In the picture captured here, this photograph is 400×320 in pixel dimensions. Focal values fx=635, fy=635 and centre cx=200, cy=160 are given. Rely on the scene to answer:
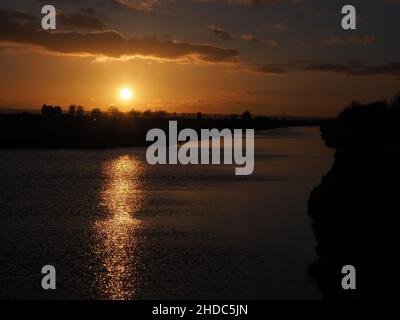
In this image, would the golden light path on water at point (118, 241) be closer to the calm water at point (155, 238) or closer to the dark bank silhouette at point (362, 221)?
the calm water at point (155, 238)

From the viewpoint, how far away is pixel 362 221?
83.2ft

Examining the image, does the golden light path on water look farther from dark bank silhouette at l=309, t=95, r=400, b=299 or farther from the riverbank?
the riverbank

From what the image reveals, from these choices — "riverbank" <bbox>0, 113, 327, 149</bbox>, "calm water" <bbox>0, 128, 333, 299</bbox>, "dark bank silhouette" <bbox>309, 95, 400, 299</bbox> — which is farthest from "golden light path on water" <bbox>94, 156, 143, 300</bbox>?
"riverbank" <bbox>0, 113, 327, 149</bbox>

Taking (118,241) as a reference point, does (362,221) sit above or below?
below

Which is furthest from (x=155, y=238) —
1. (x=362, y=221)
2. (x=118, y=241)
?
(x=362, y=221)

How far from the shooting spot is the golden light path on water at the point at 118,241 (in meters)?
22.4

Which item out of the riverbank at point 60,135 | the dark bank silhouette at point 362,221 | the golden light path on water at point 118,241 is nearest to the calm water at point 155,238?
the golden light path on water at point 118,241

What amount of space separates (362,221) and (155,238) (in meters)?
9.92

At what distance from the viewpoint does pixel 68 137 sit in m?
130

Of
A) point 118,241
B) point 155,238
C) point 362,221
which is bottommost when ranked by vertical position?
point 362,221

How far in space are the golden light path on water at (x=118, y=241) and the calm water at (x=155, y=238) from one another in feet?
0.19

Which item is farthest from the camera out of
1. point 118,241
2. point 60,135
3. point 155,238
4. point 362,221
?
point 60,135

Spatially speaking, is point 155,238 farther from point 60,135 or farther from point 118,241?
point 60,135
